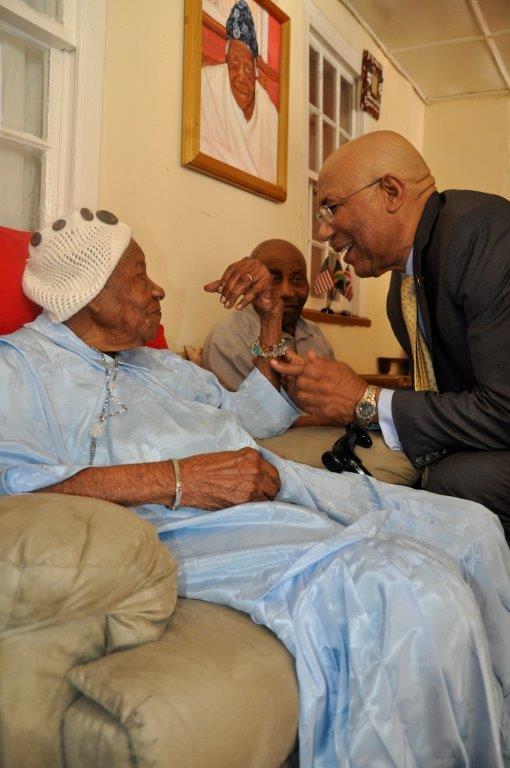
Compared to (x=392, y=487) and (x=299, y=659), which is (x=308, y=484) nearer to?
(x=392, y=487)

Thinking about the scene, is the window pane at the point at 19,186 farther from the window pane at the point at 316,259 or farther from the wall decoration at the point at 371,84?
the wall decoration at the point at 371,84

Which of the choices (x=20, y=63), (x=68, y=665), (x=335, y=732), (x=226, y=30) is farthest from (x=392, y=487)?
(x=226, y=30)

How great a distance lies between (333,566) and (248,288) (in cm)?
108

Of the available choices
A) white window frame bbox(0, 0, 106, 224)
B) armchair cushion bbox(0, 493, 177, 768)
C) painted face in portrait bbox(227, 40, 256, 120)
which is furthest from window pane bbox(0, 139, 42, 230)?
armchair cushion bbox(0, 493, 177, 768)

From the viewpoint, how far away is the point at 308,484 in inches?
65.3

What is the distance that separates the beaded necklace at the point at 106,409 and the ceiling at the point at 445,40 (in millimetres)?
3775

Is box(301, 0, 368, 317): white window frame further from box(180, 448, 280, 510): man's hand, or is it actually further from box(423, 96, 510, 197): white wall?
box(180, 448, 280, 510): man's hand

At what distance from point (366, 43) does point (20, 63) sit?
128 inches

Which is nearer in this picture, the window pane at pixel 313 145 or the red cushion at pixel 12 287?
the red cushion at pixel 12 287

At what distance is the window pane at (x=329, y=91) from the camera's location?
15.0ft

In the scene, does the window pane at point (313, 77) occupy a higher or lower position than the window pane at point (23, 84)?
higher

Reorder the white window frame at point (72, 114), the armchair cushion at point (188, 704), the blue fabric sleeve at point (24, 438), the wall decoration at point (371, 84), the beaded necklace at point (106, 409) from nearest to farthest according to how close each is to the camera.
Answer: the armchair cushion at point (188, 704)
the blue fabric sleeve at point (24, 438)
the beaded necklace at point (106, 409)
the white window frame at point (72, 114)
the wall decoration at point (371, 84)

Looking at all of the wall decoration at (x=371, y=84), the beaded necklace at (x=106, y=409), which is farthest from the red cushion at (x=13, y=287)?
the wall decoration at (x=371, y=84)

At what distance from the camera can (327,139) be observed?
4637 millimetres
